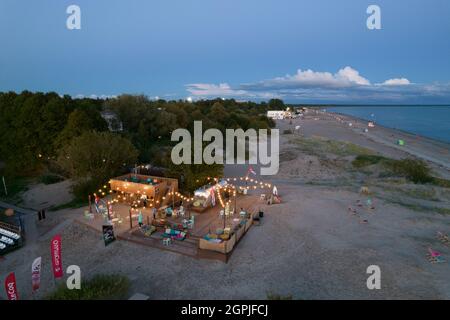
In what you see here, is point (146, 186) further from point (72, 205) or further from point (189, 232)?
point (72, 205)

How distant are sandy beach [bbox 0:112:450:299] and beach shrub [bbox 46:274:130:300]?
623mm

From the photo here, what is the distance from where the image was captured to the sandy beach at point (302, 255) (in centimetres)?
1088

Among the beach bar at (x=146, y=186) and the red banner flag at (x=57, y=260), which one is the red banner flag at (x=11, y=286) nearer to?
the red banner flag at (x=57, y=260)

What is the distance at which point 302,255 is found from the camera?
42.6 feet

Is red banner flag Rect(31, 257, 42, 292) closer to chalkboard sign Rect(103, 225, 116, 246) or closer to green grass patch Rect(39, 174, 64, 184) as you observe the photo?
chalkboard sign Rect(103, 225, 116, 246)

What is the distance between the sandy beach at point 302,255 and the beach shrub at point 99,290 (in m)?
0.62

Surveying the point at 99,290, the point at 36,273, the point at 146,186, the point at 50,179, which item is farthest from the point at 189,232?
the point at 50,179

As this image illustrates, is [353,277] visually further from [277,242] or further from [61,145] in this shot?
[61,145]

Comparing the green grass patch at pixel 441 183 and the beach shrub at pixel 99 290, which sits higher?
the green grass patch at pixel 441 183

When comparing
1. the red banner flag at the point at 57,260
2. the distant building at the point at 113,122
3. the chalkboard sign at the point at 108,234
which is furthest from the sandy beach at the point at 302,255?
the distant building at the point at 113,122

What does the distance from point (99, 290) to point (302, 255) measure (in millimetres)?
8581

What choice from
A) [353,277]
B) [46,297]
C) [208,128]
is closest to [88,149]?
[46,297]

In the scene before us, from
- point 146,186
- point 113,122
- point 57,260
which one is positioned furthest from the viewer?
point 113,122

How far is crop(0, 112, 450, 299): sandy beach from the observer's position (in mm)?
10875
